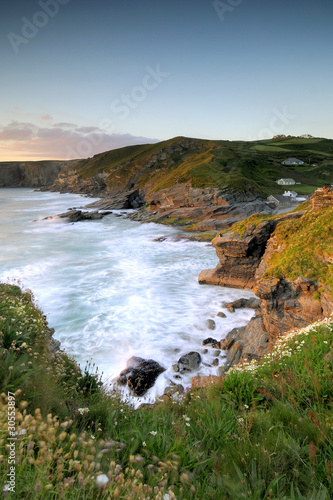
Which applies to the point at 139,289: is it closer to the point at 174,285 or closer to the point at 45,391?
the point at 174,285

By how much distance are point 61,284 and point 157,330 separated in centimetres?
1172

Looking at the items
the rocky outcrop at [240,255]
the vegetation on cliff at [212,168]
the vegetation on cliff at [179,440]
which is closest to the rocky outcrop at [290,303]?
the vegetation on cliff at [179,440]

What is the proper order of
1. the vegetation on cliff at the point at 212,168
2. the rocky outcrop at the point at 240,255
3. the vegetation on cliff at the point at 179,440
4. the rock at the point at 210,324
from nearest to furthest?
1. the vegetation on cliff at the point at 179,440
2. the rock at the point at 210,324
3. the rocky outcrop at the point at 240,255
4. the vegetation on cliff at the point at 212,168

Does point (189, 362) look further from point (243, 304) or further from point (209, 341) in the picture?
point (243, 304)

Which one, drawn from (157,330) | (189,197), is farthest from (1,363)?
(189,197)

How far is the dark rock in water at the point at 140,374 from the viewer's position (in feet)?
36.5

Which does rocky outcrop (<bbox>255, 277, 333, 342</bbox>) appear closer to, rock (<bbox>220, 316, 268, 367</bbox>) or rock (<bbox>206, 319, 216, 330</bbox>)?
rock (<bbox>220, 316, 268, 367</bbox>)

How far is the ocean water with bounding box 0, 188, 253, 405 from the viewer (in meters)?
14.0

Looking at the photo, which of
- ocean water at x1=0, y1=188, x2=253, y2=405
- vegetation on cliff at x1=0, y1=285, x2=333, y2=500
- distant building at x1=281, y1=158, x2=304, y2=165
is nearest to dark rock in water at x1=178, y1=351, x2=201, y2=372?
ocean water at x1=0, y1=188, x2=253, y2=405

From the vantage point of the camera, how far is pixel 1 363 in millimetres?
3471

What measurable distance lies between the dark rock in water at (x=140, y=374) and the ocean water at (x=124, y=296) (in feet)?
1.16

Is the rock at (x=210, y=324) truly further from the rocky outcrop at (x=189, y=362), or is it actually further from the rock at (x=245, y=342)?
the rocky outcrop at (x=189, y=362)

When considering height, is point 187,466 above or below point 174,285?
A: above

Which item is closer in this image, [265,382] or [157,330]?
[265,382]
